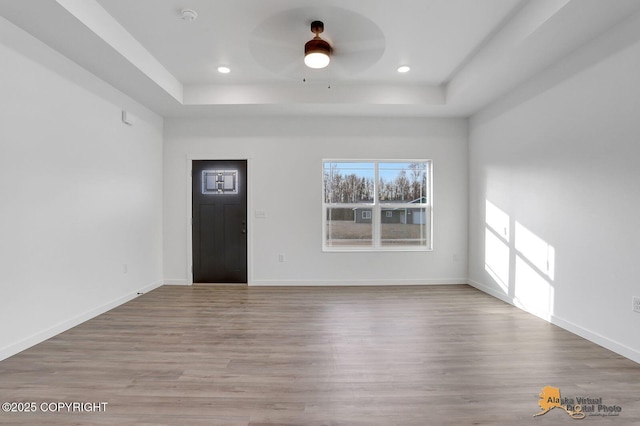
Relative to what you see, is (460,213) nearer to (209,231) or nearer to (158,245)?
(209,231)

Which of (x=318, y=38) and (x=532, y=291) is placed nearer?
(x=318, y=38)

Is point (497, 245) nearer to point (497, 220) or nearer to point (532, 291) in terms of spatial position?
point (497, 220)

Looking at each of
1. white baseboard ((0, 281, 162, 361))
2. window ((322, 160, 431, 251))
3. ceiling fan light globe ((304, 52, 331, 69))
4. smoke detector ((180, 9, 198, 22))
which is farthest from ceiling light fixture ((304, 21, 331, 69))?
white baseboard ((0, 281, 162, 361))

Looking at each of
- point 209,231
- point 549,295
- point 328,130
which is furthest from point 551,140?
point 209,231

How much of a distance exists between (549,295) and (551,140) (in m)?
1.68

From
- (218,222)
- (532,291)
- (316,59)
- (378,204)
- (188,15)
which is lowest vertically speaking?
(532,291)

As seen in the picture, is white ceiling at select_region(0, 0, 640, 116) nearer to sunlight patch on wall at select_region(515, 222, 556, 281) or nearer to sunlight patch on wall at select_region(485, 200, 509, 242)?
sunlight patch on wall at select_region(485, 200, 509, 242)

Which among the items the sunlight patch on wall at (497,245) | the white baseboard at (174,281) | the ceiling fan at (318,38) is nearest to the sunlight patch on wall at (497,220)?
the sunlight patch on wall at (497,245)

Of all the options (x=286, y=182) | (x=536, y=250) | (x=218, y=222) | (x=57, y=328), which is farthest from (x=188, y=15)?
(x=536, y=250)

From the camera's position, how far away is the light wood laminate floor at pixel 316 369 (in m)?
1.66

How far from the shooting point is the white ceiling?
2.44 m

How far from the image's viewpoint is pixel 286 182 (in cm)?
469

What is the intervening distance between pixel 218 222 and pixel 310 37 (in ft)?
10.3

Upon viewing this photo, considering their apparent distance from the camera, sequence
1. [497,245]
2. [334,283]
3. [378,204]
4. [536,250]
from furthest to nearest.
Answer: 1. [378,204]
2. [334,283]
3. [497,245]
4. [536,250]
